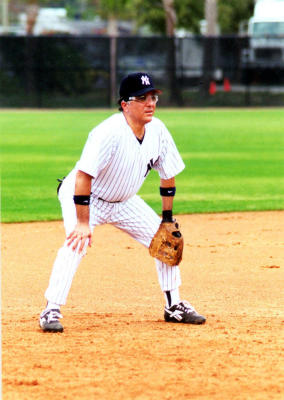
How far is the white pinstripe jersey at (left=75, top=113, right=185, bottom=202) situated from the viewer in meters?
5.36

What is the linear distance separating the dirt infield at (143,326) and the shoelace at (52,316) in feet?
0.33

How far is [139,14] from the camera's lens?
54.7m

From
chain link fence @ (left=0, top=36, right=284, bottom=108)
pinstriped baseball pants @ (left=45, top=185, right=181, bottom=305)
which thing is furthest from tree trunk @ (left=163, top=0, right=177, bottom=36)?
pinstriped baseball pants @ (left=45, top=185, right=181, bottom=305)

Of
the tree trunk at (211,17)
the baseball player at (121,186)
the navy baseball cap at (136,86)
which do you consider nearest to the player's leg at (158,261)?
the baseball player at (121,186)

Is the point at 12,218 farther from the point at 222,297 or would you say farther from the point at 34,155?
the point at 34,155

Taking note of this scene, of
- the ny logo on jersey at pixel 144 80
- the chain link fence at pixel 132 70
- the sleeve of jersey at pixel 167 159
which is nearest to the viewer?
the ny logo on jersey at pixel 144 80

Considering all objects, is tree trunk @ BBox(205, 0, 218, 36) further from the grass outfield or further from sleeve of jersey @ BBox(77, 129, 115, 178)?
sleeve of jersey @ BBox(77, 129, 115, 178)

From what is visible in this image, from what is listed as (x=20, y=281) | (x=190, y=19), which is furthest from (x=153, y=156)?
(x=190, y=19)

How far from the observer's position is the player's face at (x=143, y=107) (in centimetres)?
540

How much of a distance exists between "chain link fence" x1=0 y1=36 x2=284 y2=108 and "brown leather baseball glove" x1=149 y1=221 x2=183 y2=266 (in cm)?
2779

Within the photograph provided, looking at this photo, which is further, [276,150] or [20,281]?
[276,150]

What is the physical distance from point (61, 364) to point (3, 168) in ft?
37.3

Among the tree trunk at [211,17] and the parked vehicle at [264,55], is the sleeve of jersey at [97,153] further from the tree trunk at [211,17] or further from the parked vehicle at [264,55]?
the tree trunk at [211,17]

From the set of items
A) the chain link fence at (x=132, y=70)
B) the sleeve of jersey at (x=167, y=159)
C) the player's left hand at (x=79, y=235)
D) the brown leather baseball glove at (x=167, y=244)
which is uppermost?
the sleeve of jersey at (x=167, y=159)
